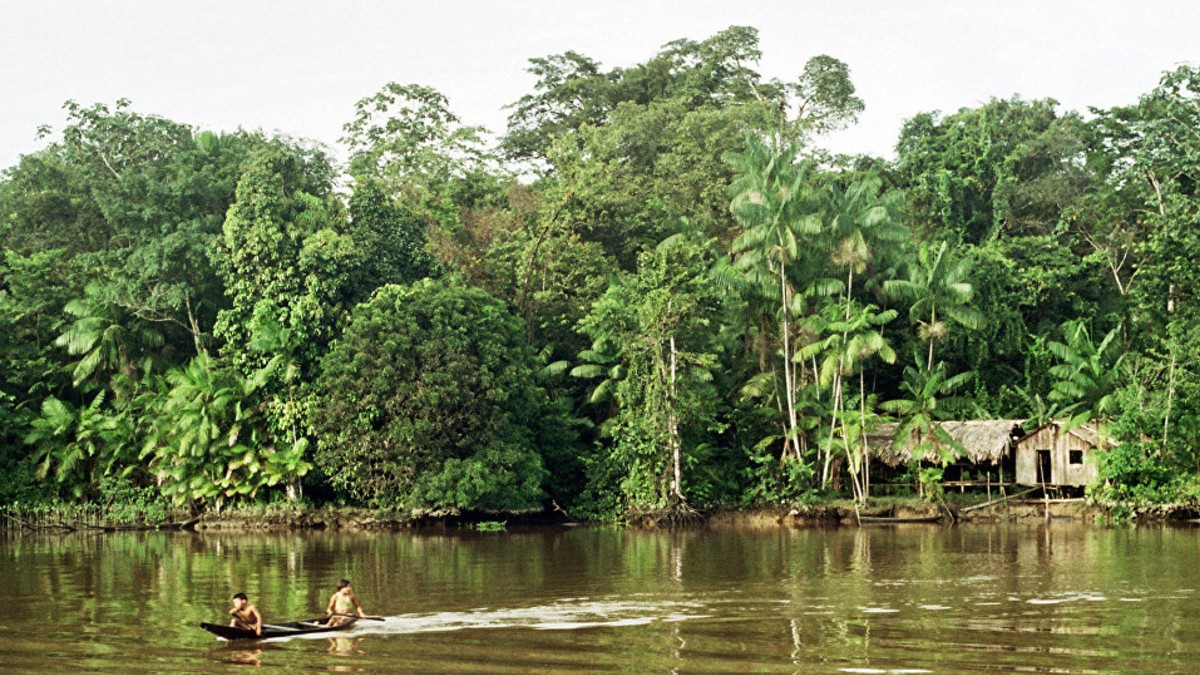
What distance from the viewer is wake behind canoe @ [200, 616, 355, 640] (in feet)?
48.2

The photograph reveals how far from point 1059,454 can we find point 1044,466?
2.75 ft

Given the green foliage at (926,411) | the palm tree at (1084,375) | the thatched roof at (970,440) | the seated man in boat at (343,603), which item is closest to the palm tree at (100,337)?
the thatched roof at (970,440)

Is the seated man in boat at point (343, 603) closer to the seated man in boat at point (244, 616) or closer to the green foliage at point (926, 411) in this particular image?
the seated man in boat at point (244, 616)

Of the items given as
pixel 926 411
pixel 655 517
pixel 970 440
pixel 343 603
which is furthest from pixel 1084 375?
pixel 343 603

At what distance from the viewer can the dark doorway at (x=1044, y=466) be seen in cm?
3294

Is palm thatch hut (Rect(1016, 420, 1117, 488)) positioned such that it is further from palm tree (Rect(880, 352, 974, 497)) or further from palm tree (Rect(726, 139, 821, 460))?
palm tree (Rect(726, 139, 821, 460))

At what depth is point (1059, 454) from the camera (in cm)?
3262

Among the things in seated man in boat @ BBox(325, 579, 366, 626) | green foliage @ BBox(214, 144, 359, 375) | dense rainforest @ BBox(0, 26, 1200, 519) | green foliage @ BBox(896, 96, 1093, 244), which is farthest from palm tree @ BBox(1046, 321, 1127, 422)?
seated man in boat @ BBox(325, 579, 366, 626)

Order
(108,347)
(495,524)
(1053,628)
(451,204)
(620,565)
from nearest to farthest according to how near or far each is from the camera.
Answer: (1053,628), (620,565), (495,524), (108,347), (451,204)

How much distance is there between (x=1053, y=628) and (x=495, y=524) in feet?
62.2

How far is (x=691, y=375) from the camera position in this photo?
109 ft

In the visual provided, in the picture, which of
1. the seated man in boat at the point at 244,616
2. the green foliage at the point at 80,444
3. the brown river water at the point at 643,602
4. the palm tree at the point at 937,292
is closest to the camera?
the brown river water at the point at 643,602

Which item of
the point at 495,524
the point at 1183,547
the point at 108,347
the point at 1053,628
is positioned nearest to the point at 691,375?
the point at 495,524

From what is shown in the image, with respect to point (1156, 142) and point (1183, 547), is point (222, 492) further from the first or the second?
point (1156, 142)
